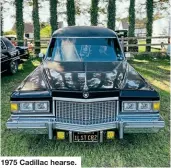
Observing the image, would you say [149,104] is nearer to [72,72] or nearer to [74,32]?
[72,72]

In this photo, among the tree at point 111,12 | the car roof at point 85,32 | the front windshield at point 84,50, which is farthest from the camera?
the tree at point 111,12

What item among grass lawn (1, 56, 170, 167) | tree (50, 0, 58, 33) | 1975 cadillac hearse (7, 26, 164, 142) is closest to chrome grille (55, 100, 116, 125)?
1975 cadillac hearse (7, 26, 164, 142)

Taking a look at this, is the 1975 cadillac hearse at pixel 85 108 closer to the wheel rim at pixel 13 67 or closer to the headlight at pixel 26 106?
the headlight at pixel 26 106

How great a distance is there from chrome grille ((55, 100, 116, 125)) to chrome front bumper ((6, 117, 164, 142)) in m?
0.08

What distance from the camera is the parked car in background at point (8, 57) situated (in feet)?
33.0

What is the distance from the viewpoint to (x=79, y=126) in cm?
397

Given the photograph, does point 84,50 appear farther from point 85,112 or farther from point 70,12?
point 70,12

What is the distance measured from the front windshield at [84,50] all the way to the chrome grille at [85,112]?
5.82 feet

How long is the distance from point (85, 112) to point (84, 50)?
217 cm

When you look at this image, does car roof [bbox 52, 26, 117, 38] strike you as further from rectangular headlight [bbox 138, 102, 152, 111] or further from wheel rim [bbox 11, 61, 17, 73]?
wheel rim [bbox 11, 61, 17, 73]

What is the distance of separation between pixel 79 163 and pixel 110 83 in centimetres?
131

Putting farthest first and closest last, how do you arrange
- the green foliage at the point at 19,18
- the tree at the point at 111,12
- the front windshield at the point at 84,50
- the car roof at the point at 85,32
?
1. the green foliage at the point at 19,18
2. the tree at the point at 111,12
3. the car roof at the point at 85,32
4. the front windshield at the point at 84,50

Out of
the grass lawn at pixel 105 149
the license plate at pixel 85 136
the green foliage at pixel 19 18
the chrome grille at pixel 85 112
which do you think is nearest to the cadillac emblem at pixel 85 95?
the chrome grille at pixel 85 112

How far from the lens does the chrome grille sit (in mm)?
3973
